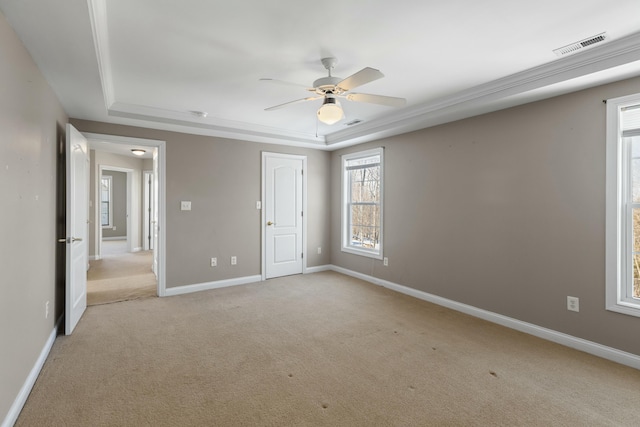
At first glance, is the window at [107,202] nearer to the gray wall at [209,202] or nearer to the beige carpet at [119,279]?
the beige carpet at [119,279]

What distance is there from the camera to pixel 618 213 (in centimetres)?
274

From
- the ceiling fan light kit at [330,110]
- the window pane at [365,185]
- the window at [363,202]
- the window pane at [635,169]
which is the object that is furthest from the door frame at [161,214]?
the window pane at [635,169]

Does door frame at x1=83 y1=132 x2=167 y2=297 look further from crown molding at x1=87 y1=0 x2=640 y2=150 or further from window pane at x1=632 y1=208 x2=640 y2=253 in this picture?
window pane at x1=632 y1=208 x2=640 y2=253

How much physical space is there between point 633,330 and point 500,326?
3.50 feet

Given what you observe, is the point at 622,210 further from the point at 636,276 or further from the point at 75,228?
the point at 75,228

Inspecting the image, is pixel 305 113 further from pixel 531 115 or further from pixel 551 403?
pixel 551 403

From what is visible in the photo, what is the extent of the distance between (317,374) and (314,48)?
2.50 metres

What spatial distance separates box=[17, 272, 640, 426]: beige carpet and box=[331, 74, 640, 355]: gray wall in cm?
38

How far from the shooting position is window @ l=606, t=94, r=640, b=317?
272 centimetres

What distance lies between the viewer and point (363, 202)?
5578 mm

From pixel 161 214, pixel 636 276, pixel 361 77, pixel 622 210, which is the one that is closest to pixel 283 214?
pixel 161 214

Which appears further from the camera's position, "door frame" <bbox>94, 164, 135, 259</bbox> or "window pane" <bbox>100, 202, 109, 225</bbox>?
"window pane" <bbox>100, 202, 109, 225</bbox>

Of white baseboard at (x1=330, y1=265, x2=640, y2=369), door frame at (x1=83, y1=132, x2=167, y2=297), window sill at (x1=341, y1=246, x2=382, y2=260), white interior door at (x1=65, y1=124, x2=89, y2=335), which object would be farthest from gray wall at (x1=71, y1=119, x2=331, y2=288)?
white baseboard at (x1=330, y1=265, x2=640, y2=369)

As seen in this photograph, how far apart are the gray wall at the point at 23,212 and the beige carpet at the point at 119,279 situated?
1.54m
